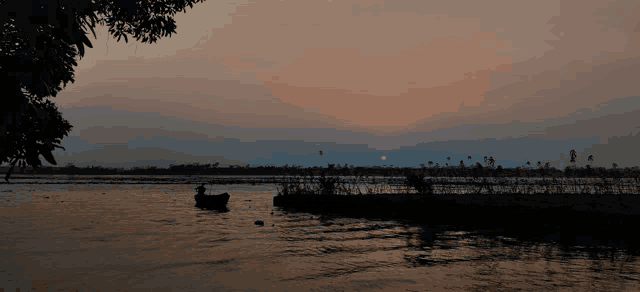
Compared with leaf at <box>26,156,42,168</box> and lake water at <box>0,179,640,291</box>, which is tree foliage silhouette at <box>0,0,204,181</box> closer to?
leaf at <box>26,156,42,168</box>

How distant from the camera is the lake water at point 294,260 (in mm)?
12227

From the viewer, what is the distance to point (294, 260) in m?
15.8

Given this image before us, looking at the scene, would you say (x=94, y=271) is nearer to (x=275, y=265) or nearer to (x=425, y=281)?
(x=275, y=265)

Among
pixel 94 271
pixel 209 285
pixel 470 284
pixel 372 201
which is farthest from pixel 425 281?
pixel 372 201

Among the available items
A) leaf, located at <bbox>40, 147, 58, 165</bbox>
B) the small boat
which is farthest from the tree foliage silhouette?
the small boat

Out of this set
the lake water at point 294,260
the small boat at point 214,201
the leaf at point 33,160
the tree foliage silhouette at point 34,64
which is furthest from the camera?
the small boat at point 214,201

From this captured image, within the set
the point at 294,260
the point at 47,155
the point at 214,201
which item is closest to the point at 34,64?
the point at 47,155

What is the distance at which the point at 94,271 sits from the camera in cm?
1393

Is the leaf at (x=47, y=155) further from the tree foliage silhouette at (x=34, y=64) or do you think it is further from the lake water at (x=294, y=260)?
the lake water at (x=294, y=260)

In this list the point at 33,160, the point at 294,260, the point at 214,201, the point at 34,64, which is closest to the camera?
the point at 34,64

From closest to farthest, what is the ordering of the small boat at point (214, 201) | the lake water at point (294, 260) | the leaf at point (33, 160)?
the leaf at point (33, 160) → the lake water at point (294, 260) → the small boat at point (214, 201)

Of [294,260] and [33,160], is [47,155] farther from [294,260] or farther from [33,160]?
[294,260]

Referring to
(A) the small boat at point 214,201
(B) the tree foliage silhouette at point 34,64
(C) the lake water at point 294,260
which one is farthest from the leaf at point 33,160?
(A) the small boat at point 214,201

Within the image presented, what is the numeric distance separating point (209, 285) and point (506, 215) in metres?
19.0
